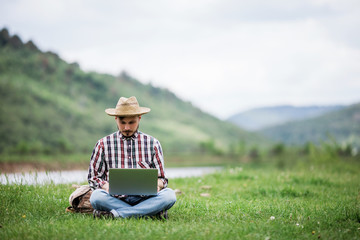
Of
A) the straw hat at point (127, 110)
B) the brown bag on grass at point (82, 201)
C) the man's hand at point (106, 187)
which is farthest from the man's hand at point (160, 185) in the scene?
the brown bag on grass at point (82, 201)

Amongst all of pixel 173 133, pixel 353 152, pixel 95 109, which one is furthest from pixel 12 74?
pixel 353 152

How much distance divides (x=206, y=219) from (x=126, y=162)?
1.66 metres

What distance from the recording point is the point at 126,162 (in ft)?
19.7

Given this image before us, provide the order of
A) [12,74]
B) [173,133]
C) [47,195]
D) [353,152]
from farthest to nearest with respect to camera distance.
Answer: [173,133] < [12,74] < [353,152] < [47,195]

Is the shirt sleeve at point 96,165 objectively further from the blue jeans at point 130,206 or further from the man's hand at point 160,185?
the man's hand at point 160,185

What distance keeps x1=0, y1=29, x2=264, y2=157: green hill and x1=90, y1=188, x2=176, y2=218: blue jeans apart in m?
73.7

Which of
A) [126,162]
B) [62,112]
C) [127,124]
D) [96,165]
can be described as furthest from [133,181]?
[62,112]

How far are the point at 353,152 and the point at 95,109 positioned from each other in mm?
129733

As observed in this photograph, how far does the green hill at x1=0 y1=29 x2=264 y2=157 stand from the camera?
101 meters

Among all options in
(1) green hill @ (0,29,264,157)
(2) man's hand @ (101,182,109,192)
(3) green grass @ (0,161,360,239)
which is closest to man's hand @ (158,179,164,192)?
(3) green grass @ (0,161,360,239)

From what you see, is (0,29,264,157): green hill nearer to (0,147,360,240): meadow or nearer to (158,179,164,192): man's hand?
(0,147,360,240): meadow

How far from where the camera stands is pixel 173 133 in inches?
5846

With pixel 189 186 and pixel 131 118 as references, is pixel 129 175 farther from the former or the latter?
pixel 189 186

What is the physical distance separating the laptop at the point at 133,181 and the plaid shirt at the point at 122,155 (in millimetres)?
521
